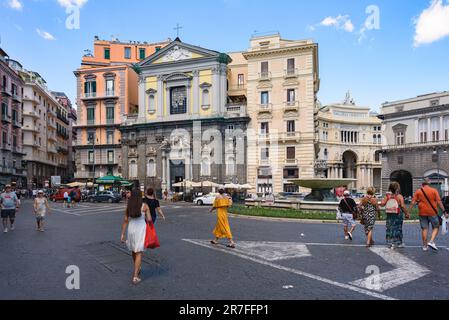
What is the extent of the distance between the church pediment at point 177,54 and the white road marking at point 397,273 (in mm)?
39476

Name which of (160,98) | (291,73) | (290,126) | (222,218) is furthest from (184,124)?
(222,218)

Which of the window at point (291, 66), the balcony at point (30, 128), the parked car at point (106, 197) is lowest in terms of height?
the parked car at point (106, 197)

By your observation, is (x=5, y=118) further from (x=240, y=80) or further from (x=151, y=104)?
(x=240, y=80)

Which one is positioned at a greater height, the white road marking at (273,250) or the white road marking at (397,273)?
the white road marking at (397,273)

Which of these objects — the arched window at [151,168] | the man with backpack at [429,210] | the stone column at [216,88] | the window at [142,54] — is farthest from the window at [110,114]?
the man with backpack at [429,210]

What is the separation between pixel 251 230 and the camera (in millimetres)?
14195

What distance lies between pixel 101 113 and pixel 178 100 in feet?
40.9

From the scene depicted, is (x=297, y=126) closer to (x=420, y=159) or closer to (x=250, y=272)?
(x=420, y=159)

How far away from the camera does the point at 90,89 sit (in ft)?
172

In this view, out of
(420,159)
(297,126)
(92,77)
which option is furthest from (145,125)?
(420,159)

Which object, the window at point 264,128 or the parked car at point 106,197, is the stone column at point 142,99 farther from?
the window at point 264,128

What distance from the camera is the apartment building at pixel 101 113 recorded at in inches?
2023

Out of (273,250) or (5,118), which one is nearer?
(273,250)
